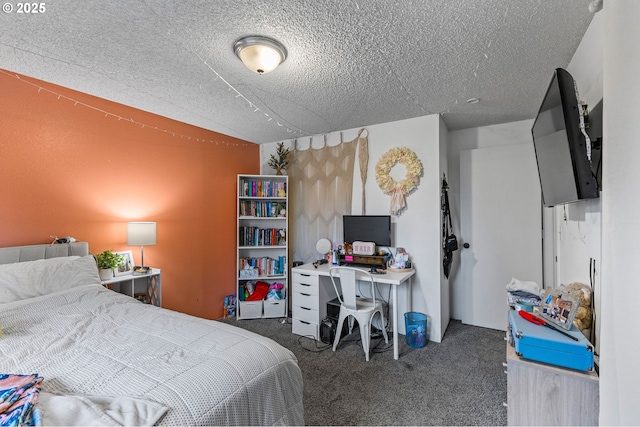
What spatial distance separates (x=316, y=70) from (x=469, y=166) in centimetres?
231

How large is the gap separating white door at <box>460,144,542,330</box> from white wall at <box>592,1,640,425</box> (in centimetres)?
234

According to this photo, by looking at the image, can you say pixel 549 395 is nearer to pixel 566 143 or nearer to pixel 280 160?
pixel 566 143

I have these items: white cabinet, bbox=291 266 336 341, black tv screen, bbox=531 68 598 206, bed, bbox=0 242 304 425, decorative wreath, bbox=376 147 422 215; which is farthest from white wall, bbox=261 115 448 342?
bed, bbox=0 242 304 425

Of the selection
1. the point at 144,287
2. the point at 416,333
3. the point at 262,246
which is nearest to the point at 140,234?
the point at 144,287

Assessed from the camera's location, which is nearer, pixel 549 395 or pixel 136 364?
pixel 136 364

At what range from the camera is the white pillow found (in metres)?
1.87

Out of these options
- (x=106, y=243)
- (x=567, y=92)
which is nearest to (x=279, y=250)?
(x=106, y=243)

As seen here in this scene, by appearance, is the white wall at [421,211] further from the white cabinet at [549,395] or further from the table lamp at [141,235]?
the table lamp at [141,235]

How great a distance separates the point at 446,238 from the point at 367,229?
0.92 metres

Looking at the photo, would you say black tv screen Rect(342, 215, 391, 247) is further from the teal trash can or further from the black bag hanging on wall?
the teal trash can

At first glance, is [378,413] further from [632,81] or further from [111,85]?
[111,85]

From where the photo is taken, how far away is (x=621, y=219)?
96 cm

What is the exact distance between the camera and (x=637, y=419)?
2.70 feet

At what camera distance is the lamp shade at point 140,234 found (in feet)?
8.56
